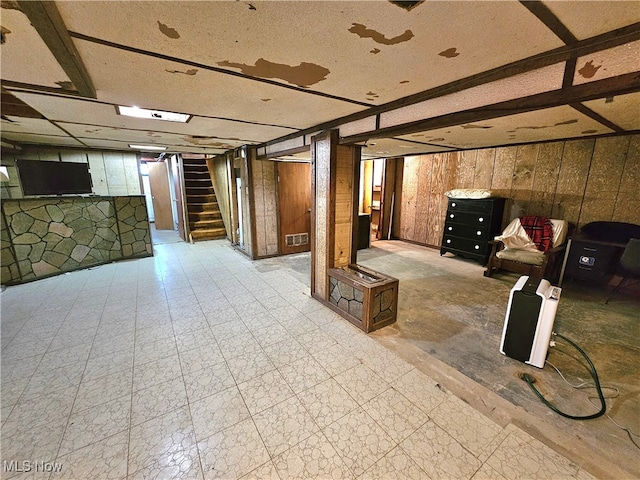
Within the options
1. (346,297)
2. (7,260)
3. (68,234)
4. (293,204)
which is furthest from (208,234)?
(346,297)

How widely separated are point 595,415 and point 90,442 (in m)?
3.15

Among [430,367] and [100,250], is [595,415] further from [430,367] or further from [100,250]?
[100,250]

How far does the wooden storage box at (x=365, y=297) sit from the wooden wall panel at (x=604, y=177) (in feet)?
11.3

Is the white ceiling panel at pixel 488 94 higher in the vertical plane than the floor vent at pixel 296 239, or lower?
higher

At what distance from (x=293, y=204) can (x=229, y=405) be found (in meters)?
4.02

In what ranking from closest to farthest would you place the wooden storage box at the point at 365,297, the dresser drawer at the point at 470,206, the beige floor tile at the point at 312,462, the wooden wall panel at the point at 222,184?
the beige floor tile at the point at 312,462 → the wooden storage box at the point at 365,297 → the dresser drawer at the point at 470,206 → the wooden wall panel at the point at 222,184

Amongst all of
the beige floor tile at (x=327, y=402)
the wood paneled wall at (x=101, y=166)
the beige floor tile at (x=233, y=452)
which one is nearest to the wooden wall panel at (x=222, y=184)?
the wood paneled wall at (x=101, y=166)

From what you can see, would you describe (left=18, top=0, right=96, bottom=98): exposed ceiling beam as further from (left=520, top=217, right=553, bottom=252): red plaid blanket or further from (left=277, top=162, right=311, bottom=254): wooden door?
(left=520, top=217, right=553, bottom=252): red plaid blanket

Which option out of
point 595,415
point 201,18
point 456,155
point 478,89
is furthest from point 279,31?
point 456,155

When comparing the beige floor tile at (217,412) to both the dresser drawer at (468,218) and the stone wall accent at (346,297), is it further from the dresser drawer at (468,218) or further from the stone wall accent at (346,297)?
the dresser drawer at (468,218)

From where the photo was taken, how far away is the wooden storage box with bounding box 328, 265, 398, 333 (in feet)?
8.16

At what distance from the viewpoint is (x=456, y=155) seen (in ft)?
17.0

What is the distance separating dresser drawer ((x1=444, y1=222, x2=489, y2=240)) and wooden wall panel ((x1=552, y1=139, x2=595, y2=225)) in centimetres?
102
